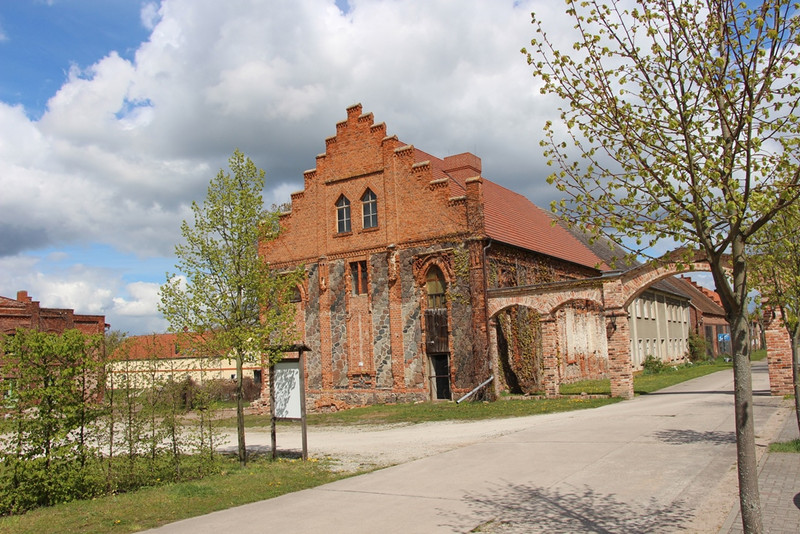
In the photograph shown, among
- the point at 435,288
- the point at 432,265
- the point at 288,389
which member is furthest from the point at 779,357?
the point at 288,389

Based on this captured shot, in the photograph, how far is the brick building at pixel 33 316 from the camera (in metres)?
35.3

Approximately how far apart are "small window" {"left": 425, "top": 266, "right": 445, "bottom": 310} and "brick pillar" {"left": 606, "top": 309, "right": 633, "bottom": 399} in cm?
714

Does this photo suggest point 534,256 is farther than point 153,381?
Yes

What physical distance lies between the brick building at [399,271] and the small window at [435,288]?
0.04 meters

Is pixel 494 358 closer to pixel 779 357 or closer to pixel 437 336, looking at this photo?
pixel 437 336

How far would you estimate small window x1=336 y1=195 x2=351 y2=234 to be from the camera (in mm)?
29250

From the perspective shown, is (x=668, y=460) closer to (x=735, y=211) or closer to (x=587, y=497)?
(x=587, y=497)

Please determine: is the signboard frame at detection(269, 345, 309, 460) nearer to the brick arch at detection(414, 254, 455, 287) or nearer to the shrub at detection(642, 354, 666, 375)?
the brick arch at detection(414, 254, 455, 287)

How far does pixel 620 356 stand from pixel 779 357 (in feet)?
15.8

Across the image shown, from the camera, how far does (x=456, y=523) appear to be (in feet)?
24.1

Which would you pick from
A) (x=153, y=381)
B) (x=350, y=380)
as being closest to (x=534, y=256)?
(x=350, y=380)

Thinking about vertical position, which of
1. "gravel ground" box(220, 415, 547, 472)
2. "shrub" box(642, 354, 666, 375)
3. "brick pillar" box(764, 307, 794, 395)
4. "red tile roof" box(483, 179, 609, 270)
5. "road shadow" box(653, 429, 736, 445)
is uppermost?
"red tile roof" box(483, 179, 609, 270)

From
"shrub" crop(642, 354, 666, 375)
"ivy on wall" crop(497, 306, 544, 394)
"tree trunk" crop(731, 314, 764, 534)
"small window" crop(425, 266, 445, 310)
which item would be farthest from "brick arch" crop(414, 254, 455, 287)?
"tree trunk" crop(731, 314, 764, 534)

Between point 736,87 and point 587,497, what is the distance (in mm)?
5514
